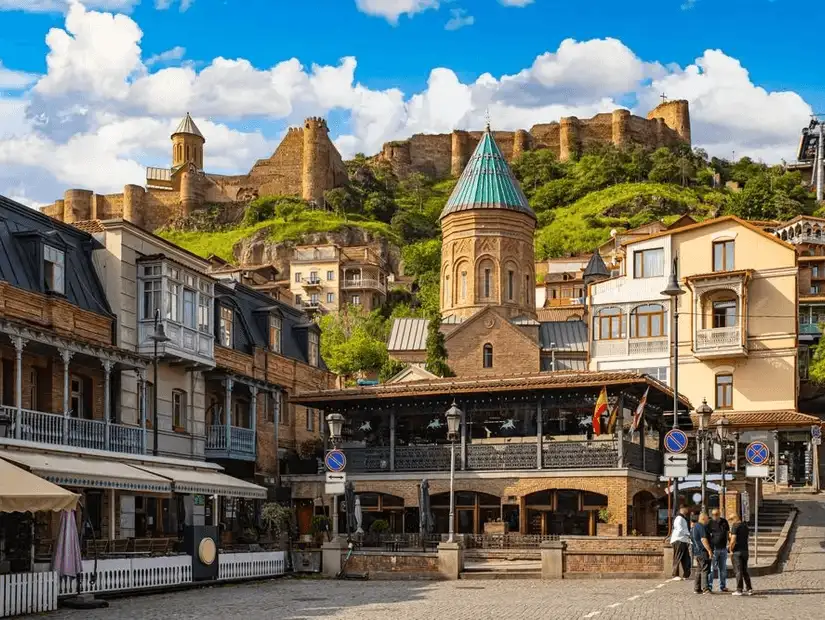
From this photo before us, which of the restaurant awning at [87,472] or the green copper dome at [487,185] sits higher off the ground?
the green copper dome at [487,185]

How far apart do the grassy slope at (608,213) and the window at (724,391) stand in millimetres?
70094

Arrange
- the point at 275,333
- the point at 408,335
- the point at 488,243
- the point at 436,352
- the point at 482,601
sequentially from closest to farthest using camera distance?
the point at 482,601 < the point at 275,333 < the point at 436,352 < the point at 488,243 < the point at 408,335

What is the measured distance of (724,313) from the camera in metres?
55.4

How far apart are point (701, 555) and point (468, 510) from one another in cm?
1538

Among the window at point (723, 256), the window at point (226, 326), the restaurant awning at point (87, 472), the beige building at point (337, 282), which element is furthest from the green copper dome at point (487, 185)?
the beige building at point (337, 282)

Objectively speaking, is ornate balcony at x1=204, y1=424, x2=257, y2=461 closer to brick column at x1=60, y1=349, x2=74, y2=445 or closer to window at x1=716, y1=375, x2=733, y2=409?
brick column at x1=60, y1=349, x2=74, y2=445

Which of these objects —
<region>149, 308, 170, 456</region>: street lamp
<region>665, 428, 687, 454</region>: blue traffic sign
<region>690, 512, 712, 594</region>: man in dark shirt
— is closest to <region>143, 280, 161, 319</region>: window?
<region>149, 308, 170, 456</region>: street lamp

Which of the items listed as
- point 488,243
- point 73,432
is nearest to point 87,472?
point 73,432

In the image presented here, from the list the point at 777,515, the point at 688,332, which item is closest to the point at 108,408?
the point at 777,515

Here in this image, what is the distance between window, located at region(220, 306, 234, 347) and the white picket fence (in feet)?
57.0

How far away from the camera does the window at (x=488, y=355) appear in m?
65.7

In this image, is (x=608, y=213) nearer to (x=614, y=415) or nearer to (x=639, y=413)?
(x=639, y=413)

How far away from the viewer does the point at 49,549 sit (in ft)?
88.6

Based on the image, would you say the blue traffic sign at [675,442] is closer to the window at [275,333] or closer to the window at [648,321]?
the window at [275,333]
